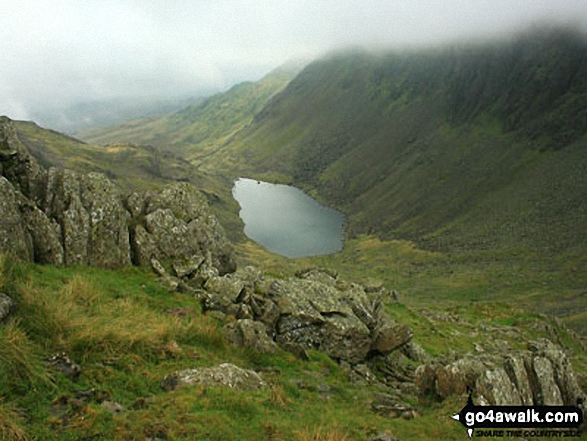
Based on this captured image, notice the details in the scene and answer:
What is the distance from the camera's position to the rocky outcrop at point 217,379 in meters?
14.4

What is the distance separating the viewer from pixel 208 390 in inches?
545

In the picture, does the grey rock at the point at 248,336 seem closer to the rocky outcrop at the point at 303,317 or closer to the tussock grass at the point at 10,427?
the rocky outcrop at the point at 303,317

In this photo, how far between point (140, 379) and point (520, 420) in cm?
1536

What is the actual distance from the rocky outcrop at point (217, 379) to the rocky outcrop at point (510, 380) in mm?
8582

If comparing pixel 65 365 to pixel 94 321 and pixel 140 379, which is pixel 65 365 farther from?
pixel 94 321

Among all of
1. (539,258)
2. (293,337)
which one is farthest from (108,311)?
(539,258)

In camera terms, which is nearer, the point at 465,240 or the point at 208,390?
the point at 208,390

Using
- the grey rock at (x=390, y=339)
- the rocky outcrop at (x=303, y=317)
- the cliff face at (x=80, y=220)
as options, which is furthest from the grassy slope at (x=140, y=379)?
the grey rock at (x=390, y=339)

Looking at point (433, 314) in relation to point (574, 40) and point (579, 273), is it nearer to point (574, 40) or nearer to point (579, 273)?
point (579, 273)

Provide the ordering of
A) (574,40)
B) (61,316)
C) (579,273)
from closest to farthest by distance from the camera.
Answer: (61,316), (579,273), (574,40)

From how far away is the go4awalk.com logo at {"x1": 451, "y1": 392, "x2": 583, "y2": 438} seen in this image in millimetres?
15898

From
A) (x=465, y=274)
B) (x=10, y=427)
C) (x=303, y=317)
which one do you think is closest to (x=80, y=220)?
(x=303, y=317)

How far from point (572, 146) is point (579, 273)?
85462mm

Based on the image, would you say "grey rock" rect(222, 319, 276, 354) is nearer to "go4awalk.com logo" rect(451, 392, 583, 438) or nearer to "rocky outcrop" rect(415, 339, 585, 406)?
"rocky outcrop" rect(415, 339, 585, 406)
